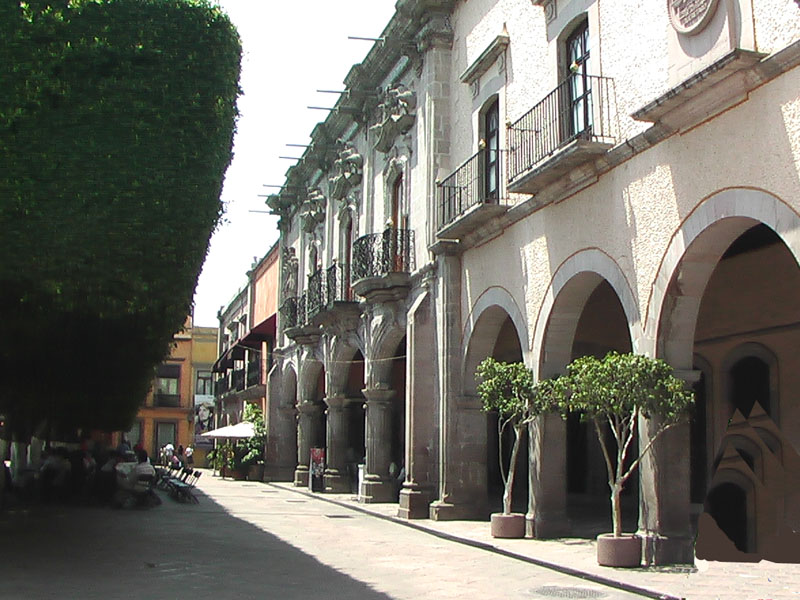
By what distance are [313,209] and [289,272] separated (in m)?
4.51

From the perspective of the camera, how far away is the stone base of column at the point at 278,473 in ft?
110

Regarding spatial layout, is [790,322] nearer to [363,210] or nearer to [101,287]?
[101,287]

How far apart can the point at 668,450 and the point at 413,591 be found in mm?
3517

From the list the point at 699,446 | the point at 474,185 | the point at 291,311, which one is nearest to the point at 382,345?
the point at 474,185

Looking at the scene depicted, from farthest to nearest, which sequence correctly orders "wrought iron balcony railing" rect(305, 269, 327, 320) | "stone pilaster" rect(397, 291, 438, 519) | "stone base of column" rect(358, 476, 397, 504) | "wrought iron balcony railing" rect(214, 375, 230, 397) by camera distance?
"wrought iron balcony railing" rect(214, 375, 230, 397), "wrought iron balcony railing" rect(305, 269, 327, 320), "stone base of column" rect(358, 476, 397, 504), "stone pilaster" rect(397, 291, 438, 519)

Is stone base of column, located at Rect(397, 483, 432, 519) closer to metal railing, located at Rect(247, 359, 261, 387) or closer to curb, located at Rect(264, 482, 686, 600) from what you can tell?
curb, located at Rect(264, 482, 686, 600)

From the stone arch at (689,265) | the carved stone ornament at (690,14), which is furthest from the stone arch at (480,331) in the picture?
the carved stone ornament at (690,14)

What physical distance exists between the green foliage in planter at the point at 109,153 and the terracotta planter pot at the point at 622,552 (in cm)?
577

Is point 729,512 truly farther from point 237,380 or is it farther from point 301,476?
point 237,380

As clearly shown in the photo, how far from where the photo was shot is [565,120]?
45.0 ft

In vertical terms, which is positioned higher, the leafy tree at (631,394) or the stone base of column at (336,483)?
the leafy tree at (631,394)

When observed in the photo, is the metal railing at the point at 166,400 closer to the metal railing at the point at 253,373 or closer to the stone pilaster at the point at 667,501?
the metal railing at the point at 253,373

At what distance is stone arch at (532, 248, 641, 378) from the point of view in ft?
43.8

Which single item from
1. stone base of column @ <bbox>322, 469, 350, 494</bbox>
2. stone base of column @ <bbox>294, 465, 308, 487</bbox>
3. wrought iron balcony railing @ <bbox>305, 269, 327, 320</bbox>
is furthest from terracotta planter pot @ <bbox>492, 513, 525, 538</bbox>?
stone base of column @ <bbox>294, 465, 308, 487</bbox>
